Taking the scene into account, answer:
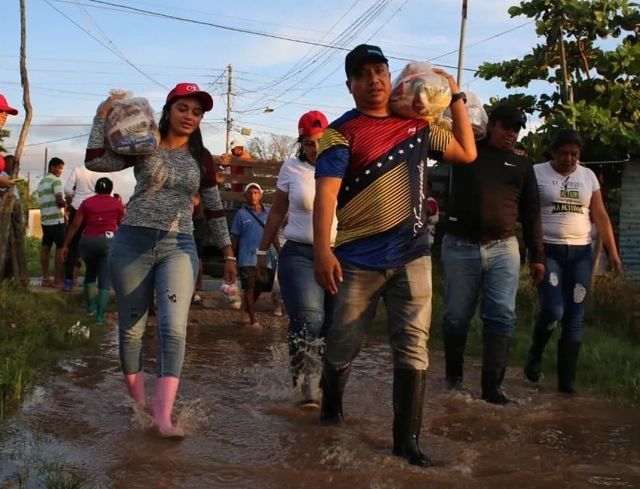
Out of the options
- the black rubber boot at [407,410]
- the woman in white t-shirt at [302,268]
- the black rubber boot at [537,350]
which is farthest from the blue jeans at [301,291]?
the black rubber boot at [537,350]

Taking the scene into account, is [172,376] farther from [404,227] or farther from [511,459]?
[511,459]

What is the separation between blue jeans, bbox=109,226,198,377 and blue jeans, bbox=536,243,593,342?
285 cm

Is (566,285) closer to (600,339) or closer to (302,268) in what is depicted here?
(302,268)

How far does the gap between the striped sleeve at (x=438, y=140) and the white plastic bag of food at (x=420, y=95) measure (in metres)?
0.08

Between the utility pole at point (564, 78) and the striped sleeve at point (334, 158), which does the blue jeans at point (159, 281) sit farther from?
the utility pole at point (564, 78)

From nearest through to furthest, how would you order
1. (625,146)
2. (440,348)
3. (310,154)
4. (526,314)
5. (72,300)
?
(310,154) < (440,348) < (526,314) < (72,300) < (625,146)

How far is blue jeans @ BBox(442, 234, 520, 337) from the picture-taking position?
5.63 metres

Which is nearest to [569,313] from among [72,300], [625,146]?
[72,300]

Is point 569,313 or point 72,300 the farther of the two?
point 72,300

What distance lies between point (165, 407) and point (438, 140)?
2.05m

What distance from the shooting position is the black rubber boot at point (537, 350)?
20.7ft

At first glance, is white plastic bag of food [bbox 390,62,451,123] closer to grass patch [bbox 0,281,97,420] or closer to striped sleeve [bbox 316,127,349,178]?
striped sleeve [bbox 316,127,349,178]

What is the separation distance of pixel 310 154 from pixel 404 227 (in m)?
1.71

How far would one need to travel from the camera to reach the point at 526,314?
988 cm
